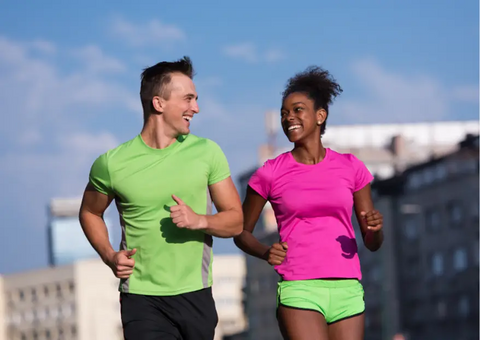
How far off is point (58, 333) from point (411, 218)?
106 metres

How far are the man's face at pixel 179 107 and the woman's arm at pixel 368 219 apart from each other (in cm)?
123

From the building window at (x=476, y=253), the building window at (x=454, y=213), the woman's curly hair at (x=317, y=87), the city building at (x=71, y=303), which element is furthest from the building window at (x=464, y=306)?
the city building at (x=71, y=303)

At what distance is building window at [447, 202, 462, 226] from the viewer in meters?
77.7

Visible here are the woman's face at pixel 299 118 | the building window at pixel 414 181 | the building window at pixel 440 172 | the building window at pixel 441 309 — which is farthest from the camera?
the building window at pixel 414 181

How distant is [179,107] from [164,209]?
64 centimetres

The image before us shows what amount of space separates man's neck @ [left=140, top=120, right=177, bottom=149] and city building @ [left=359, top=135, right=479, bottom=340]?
208 ft

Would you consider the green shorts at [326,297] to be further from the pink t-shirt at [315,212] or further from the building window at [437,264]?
the building window at [437,264]

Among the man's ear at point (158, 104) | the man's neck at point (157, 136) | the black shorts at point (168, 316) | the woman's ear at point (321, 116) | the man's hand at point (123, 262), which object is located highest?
the man's ear at point (158, 104)

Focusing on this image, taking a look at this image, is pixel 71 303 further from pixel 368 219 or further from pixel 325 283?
pixel 368 219

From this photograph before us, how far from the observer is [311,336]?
23.8 feet

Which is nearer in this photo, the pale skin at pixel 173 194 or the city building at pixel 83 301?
the pale skin at pixel 173 194

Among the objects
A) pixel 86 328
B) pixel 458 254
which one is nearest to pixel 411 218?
pixel 458 254

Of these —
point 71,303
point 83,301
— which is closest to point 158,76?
point 83,301

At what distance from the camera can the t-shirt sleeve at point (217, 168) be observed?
23.4 feet
